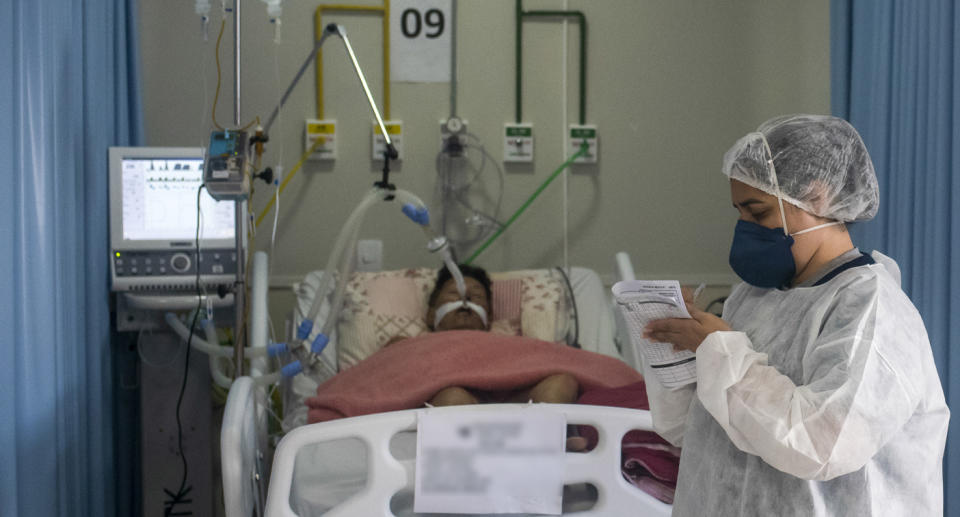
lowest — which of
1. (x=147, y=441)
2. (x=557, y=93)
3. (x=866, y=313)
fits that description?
(x=147, y=441)

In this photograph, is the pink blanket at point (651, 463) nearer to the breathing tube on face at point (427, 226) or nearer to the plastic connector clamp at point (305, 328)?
the breathing tube on face at point (427, 226)

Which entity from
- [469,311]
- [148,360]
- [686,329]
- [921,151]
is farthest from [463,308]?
[686,329]

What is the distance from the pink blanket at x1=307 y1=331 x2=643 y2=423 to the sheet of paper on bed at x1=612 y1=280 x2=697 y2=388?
2.75 ft

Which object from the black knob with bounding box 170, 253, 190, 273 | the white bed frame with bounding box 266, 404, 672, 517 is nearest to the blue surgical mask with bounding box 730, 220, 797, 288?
the white bed frame with bounding box 266, 404, 672, 517

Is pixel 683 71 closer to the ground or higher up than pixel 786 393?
higher up

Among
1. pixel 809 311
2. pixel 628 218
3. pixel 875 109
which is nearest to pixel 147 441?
pixel 628 218

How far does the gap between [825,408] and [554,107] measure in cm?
218

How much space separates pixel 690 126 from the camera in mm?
3162

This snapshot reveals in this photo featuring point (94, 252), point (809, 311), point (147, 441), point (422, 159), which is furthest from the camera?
point (422, 159)

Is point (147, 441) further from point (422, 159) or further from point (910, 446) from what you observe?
point (910, 446)

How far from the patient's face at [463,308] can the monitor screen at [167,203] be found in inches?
26.5

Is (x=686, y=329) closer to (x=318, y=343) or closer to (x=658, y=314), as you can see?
(x=658, y=314)

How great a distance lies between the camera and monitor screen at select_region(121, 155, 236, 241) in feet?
7.82

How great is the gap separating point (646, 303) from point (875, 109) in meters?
1.31
